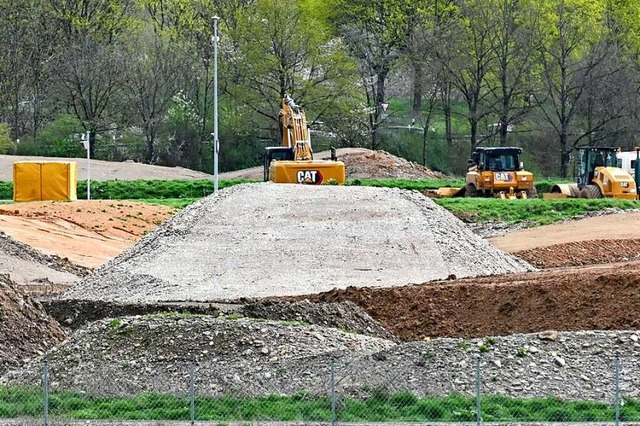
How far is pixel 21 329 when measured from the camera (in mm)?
22172

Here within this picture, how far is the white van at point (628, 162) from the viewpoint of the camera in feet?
193

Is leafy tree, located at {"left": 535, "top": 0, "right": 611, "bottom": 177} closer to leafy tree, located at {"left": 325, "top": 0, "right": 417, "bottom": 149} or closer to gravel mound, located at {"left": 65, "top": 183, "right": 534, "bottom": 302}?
leafy tree, located at {"left": 325, "top": 0, "right": 417, "bottom": 149}

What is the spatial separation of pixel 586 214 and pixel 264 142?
117 feet

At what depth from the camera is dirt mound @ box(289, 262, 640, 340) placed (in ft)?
71.6

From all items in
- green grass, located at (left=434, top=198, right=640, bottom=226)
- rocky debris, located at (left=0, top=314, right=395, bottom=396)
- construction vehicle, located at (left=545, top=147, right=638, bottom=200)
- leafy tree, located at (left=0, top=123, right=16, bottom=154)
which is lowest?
rocky debris, located at (left=0, top=314, right=395, bottom=396)

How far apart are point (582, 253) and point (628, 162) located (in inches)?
842

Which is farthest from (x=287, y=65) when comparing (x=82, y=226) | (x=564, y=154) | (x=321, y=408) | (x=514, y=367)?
(x=321, y=408)

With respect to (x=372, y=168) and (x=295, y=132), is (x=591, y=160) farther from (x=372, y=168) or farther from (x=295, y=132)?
(x=372, y=168)

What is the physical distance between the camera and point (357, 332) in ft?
74.9

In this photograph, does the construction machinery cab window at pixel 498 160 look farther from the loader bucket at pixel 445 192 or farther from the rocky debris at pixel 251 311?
the rocky debris at pixel 251 311

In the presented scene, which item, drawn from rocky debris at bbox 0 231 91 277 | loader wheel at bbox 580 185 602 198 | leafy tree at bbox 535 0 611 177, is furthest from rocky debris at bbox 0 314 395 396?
leafy tree at bbox 535 0 611 177

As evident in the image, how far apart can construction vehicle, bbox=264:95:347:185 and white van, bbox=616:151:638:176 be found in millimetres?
12318

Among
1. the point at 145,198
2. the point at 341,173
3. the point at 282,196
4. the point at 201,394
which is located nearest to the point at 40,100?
the point at 145,198

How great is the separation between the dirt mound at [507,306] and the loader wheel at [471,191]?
108 feet
